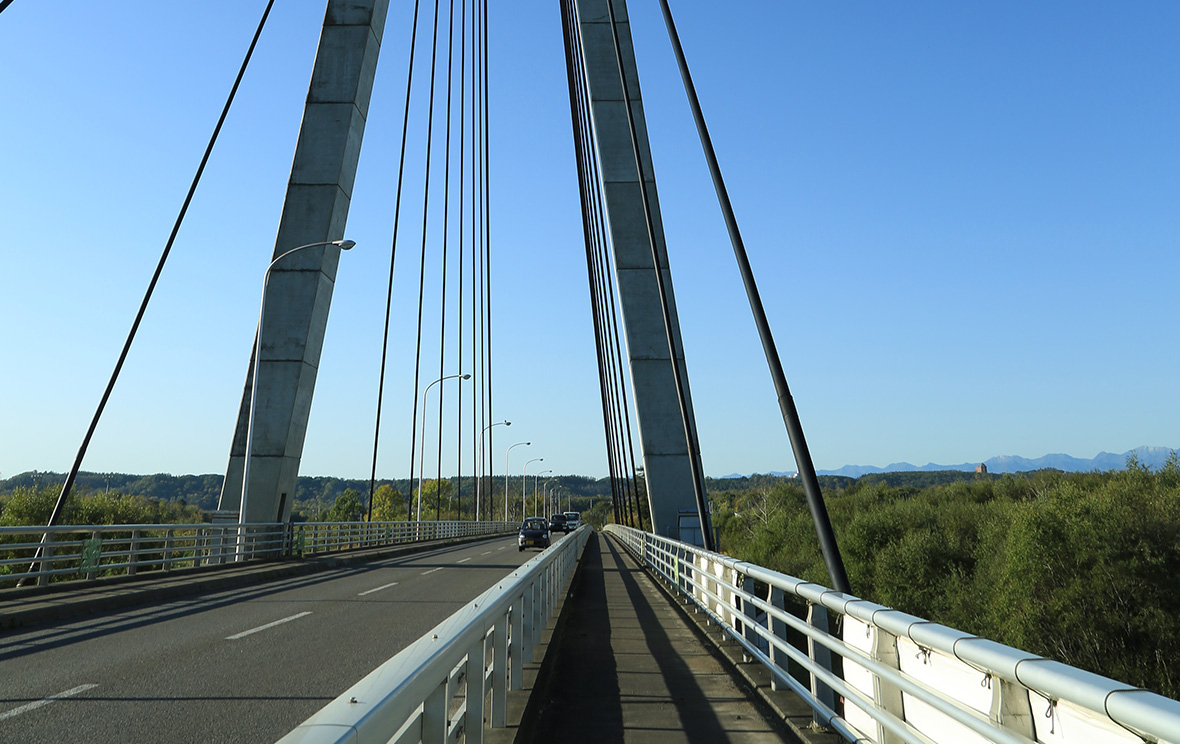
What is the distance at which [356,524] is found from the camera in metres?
32.7

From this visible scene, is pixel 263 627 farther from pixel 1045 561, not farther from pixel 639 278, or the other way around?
pixel 1045 561

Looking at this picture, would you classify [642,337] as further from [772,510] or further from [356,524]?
[772,510]

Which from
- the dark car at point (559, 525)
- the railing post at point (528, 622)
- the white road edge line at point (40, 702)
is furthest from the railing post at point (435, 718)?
the dark car at point (559, 525)

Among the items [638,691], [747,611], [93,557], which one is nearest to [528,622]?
[638,691]

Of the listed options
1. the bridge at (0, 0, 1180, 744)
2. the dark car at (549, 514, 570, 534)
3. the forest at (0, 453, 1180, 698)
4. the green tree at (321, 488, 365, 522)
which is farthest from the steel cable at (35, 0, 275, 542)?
the green tree at (321, 488, 365, 522)

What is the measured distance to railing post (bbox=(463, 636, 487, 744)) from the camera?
399 cm

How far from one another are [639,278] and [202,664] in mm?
14339

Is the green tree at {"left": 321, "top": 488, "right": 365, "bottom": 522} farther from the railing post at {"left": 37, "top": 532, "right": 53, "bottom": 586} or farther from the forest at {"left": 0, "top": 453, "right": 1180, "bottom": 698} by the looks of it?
the railing post at {"left": 37, "top": 532, "right": 53, "bottom": 586}

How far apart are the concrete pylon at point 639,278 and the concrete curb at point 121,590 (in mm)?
9315

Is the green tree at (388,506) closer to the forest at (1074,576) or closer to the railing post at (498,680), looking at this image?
the forest at (1074,576)

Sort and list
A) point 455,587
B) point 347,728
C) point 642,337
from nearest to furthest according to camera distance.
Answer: point 347,728 → point 455,587 → point 642,337

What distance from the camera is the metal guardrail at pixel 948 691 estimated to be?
2195mm

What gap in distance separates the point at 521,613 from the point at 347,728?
4.62 m

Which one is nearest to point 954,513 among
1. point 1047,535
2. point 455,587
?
point 1047,535
